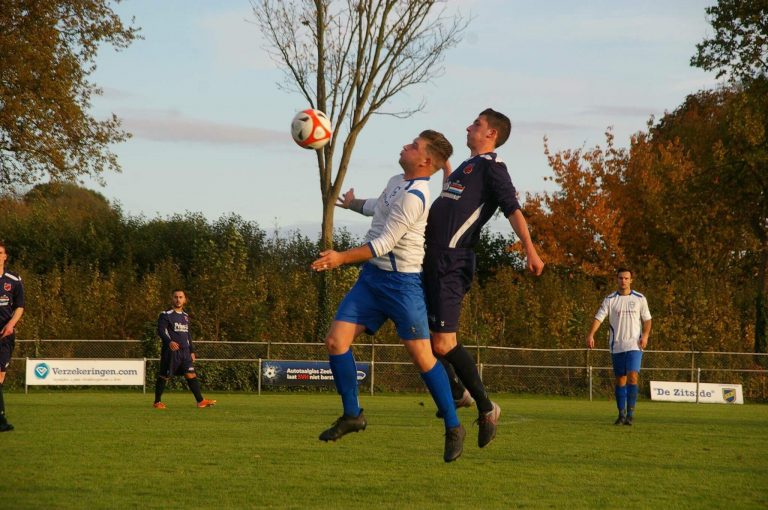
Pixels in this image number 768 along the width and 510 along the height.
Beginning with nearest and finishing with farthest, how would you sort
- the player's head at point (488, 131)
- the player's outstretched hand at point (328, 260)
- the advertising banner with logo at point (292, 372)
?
the player's outstretched hand at point (328, 260) < the player's head at point (488, 131) < the advertising banner with logo at point (292, 372)

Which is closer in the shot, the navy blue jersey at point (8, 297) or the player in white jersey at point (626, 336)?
the navy blue jersey at point (8, 297)

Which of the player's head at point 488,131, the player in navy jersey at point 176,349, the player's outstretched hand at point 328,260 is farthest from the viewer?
the player in navy jersey at point 176,349

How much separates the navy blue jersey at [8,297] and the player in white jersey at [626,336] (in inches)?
326

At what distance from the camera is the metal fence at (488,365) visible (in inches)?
1038

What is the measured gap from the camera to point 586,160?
43.3 meters

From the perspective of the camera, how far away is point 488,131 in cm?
780

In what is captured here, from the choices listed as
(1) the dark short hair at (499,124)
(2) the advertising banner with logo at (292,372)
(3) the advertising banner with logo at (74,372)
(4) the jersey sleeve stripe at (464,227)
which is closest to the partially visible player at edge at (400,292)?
(4) the jersey sleeve stripe at (464,227)

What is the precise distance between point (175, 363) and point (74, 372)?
24.6ft

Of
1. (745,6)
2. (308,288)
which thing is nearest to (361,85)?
(308,288)

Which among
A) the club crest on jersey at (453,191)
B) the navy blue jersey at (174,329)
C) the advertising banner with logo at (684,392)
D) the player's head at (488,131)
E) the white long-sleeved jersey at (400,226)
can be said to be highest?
the player's head at (488,131)

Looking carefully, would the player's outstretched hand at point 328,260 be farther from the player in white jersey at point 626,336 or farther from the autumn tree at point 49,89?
the autumn tree at point 49,89

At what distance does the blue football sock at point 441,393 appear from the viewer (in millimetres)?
7258

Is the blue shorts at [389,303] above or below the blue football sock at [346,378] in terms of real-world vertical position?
above

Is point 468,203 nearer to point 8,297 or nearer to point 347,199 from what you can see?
point 347,199
